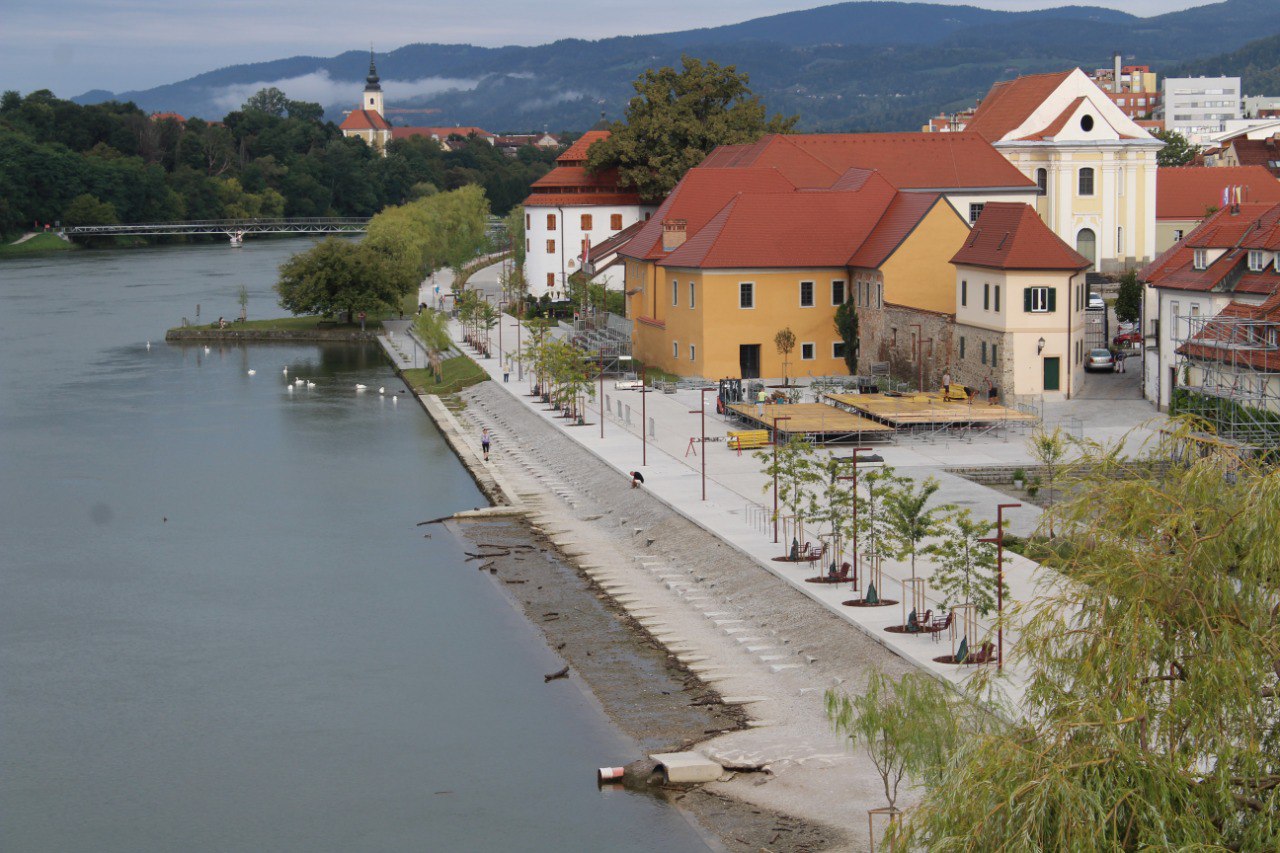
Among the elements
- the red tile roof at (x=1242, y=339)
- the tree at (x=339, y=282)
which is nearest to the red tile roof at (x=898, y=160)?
the tree at (x=339, y=282)

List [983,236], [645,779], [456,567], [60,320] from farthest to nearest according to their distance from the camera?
1. [60,320]
2. [983,236]
3. [456,567]
4. [645,779]

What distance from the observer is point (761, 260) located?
58656mm

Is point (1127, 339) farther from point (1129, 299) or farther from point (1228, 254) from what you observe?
point (1228, 254)

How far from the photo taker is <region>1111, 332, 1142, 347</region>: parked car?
60.8 metres

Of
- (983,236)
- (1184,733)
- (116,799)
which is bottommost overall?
(116,799)

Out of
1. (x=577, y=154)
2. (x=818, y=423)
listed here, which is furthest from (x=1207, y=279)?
(x=577, y=154)

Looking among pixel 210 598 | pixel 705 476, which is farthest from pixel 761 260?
pixel 210 598

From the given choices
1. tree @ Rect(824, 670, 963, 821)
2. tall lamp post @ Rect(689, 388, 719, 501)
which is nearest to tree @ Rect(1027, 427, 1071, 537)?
tall lamp post @ Rect(689, 388, 719, 501)

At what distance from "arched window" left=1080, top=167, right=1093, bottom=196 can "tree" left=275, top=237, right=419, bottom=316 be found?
108ft

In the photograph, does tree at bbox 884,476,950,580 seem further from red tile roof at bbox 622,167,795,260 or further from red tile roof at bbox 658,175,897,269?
red tile roof at bbox 622,167,795,260

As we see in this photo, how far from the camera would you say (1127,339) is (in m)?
61.2

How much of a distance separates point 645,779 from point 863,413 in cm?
2535

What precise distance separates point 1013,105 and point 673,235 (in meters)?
23.2

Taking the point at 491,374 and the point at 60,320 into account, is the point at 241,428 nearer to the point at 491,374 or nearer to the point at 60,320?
the point at 491,374
